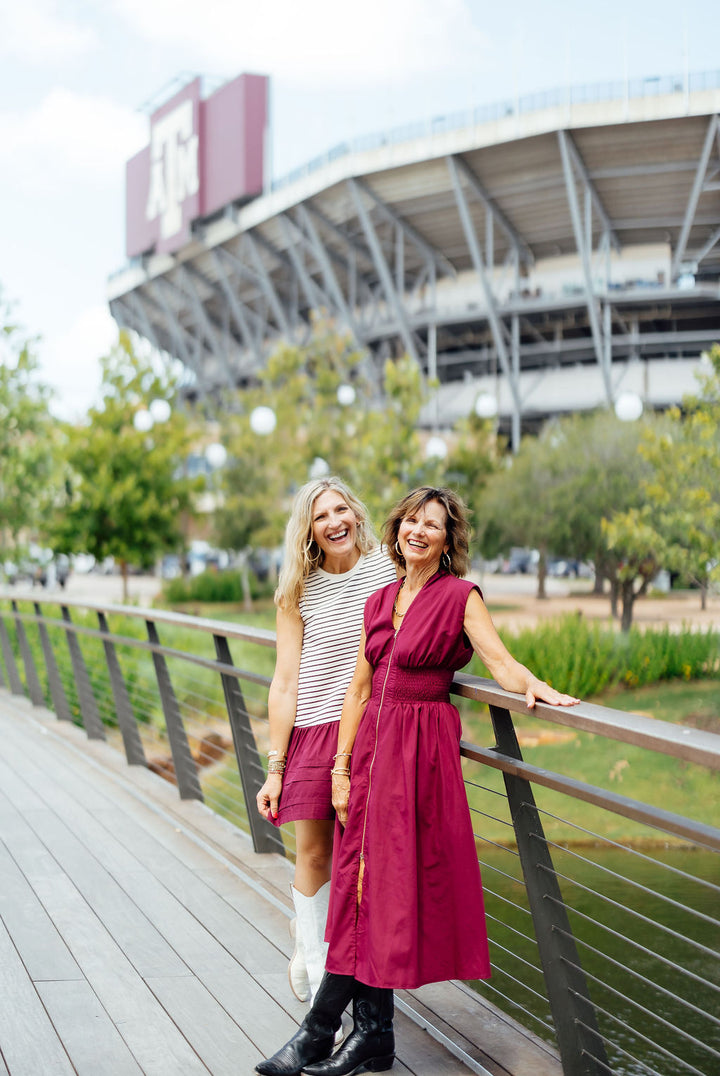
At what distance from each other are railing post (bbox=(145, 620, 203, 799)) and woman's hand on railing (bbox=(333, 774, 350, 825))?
3.16 meters

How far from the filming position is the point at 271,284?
47531 mm

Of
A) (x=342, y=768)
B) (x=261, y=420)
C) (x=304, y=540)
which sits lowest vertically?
(x=342, y=768)

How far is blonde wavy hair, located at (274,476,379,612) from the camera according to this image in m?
3.35

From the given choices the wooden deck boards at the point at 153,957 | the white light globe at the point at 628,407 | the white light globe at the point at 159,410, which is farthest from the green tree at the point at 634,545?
the wooden deck boards at the point at 153,957

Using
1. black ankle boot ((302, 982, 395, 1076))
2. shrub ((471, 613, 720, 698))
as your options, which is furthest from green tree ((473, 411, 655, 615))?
black ankle boot ((302, 982, 395, 1076))

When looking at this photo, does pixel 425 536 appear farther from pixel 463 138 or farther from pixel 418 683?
pixel 463 138

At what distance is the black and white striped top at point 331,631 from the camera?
3.34 meters

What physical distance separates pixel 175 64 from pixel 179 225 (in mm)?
7377

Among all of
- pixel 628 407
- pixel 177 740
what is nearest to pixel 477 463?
pixel 628 407

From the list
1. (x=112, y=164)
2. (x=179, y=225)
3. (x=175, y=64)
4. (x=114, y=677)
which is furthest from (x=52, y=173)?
(x=114, y=677)

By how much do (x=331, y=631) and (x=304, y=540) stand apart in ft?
0.94

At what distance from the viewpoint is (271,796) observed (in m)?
3.36

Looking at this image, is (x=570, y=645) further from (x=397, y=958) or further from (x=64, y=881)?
(x=397, y=958)

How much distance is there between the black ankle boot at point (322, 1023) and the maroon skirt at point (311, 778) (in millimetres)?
451
